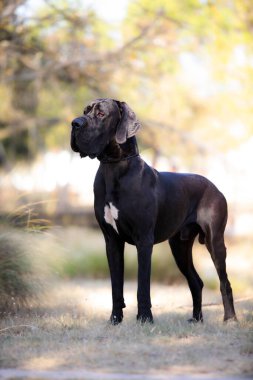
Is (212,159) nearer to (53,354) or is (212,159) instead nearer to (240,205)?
(240,205)

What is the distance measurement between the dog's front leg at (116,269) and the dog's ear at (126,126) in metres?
0.93

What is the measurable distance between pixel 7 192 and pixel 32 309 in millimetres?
8626

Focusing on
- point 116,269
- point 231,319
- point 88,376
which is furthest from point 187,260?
point 88,376

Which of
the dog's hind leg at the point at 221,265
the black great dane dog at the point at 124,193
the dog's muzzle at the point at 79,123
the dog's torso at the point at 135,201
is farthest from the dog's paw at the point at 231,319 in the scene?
the dog's muzzle at the point at 79,123

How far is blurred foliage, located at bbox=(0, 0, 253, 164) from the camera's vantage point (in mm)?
12586

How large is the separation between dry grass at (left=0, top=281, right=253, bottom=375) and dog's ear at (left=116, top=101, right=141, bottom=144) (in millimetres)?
1696

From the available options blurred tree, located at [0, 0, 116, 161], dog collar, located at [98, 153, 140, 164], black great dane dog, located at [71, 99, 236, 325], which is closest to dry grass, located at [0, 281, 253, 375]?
black great dane dog, located at [71, 99, 236, 325]

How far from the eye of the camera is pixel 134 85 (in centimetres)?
1780

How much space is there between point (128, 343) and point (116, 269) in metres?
1.10

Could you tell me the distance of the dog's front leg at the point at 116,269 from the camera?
19.5 ft

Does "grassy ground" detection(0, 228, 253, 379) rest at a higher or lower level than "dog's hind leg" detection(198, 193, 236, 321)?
lower

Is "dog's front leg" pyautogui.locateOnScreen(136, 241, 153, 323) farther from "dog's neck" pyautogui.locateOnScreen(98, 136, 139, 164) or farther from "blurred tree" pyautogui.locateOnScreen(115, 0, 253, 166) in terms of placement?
"blurred tree" pyautogui.locateOnScreen(115, 0, 253, 166)

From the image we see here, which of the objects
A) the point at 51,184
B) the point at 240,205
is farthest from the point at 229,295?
the point at 51,184

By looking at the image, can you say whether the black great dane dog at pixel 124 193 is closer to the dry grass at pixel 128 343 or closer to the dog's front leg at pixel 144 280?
the dog's front leg at pixel 144 280
